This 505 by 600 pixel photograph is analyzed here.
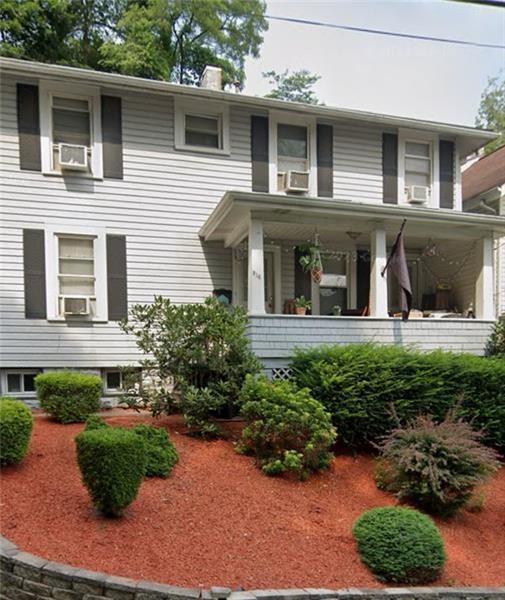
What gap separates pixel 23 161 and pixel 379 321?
739 cm

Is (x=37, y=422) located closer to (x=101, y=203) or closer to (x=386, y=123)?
(x=101, y=203)

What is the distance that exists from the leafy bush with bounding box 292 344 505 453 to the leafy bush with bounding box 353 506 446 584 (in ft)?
7.49

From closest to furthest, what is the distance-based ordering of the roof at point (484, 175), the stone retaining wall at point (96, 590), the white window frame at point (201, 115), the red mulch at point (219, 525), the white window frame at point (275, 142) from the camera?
the stone retaining wall at point (96, 590), the red mulch at point (219, 525), the white window frame at point (201, 115), the white window frame at point (275, 142), the roof at point (484, 175)

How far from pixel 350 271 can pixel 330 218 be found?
2.67 meters

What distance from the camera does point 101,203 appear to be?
8969 mm

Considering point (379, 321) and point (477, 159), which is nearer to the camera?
point (379, 321)

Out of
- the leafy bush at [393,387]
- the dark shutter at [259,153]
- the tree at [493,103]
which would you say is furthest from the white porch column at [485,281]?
the tree at [493,103]

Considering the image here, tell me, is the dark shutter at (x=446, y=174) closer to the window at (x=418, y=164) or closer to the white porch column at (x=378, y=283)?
the window at (x=418, y=164)

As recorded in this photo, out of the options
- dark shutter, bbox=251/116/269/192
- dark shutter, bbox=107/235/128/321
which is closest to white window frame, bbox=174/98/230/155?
dark shutter, bbox=251/116/269/192

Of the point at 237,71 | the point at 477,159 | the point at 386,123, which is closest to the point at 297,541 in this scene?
the point at 386,123

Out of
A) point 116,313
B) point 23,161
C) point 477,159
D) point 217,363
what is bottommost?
point 217,363

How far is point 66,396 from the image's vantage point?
278 inches

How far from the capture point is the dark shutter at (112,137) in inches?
354

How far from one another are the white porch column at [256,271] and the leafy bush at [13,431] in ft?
12.6
